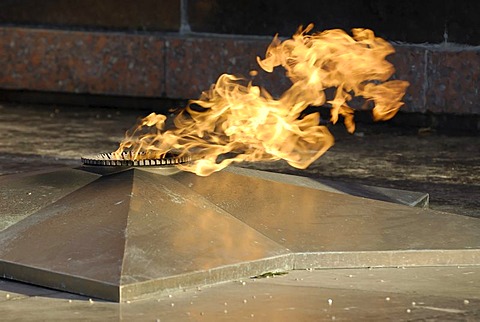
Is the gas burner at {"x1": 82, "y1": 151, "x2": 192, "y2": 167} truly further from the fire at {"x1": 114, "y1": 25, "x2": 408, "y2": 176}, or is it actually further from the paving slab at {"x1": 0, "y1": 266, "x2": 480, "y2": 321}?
the paving slab at {"x1": 0, "y1": 266, "x2": 480, "y2": 321}

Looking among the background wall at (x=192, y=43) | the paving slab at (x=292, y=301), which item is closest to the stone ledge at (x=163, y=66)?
the background wall at (x=192, y=43)

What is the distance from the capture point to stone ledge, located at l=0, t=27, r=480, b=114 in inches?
332

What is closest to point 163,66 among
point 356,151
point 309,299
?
point 356,151

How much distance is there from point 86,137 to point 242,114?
279 centimetres

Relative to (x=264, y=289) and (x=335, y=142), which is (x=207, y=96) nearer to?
(x=335, y=142)

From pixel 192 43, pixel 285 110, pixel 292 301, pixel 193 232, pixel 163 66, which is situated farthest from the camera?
pixel 163 66

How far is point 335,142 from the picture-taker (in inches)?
319

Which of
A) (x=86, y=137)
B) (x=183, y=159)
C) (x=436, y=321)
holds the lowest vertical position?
(x=436, y=321)

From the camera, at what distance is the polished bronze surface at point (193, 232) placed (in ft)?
14.0

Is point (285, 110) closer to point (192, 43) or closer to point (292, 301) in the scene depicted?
point (292, 301)

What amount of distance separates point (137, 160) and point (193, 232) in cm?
79

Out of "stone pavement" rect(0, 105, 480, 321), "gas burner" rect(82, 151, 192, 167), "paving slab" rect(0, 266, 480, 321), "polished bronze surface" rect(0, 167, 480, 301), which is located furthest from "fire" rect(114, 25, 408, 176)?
"paving slab" rect(0, 266, 480, 321)

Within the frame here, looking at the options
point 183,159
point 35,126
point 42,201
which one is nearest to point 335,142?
point 35,126

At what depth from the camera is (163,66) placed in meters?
9.53
